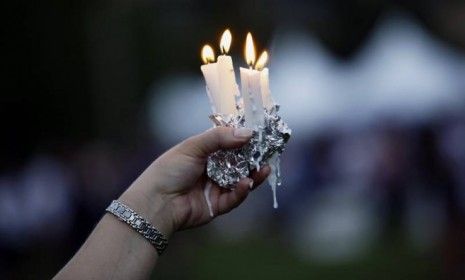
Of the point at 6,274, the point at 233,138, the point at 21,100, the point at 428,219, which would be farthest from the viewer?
the point at 21,100

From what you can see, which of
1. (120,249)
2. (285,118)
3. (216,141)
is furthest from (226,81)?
(285,118)

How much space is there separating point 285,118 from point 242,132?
4262 mm

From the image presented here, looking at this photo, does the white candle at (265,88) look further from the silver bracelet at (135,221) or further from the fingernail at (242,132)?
the silver bracelet at (135,221)

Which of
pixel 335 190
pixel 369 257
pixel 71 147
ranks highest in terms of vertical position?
pixel 71 147

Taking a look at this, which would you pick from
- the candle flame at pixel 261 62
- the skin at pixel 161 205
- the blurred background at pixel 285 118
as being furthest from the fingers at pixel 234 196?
the blurred background at pixel 285 118

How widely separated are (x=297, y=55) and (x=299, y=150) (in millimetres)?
979

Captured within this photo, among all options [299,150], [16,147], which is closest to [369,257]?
[299,150]

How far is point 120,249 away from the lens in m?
1.26

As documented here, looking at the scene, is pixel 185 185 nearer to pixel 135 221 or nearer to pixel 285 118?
pixel 135 221

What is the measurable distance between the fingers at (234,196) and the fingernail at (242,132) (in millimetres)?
108

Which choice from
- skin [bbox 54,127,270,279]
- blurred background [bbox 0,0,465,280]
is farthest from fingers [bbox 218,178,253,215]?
blurred background [bbox 0,0,465,280]

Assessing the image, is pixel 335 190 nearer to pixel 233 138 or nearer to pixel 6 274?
pixel 6 274

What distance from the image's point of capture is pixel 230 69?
1.32 m

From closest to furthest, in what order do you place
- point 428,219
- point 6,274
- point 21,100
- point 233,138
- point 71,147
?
point 233,138 < point 6,274 < point 428,219 < point 71,147 < point 21,100
